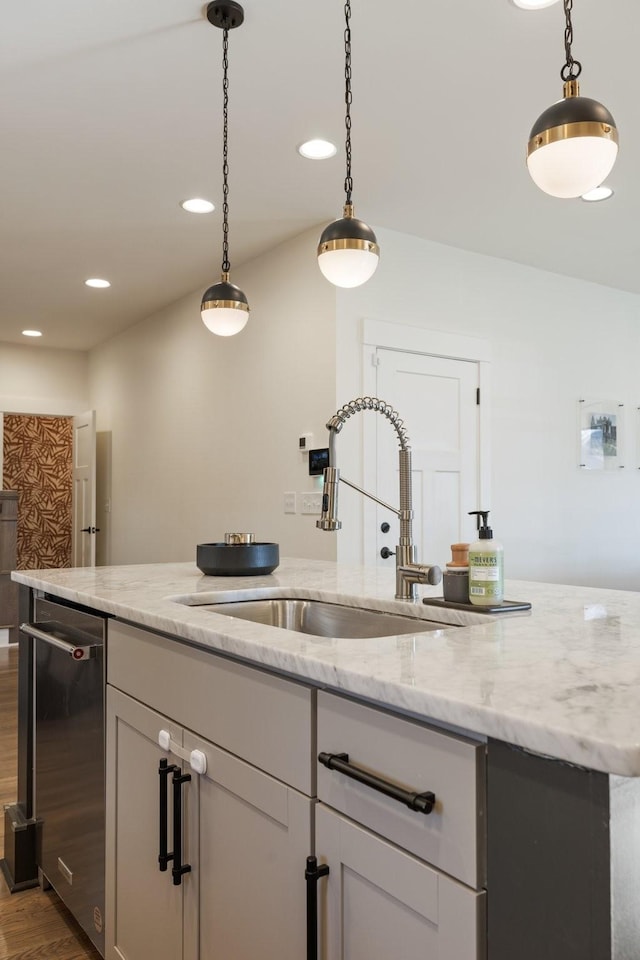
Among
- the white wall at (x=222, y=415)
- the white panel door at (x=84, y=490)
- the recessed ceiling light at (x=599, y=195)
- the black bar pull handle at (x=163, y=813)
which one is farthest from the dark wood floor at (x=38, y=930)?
the white panel door at (x=84, y=490)

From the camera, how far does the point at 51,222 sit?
3.86 m

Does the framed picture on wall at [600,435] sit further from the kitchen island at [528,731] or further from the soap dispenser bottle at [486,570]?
the kitchen island at [528,731]

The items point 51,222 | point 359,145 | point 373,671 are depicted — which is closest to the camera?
point 373,671

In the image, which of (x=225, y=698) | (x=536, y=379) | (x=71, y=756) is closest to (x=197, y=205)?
(x=536, y=379)

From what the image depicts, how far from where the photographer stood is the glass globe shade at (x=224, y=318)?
2.43 m

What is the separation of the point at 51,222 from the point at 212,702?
3348mm

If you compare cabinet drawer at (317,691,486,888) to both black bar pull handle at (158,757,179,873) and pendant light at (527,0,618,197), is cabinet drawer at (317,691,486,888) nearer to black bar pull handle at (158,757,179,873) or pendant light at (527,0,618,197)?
black bar pull handle at (158,757,179,873)

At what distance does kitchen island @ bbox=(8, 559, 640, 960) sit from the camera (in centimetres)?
67

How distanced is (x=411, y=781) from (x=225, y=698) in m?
0.46

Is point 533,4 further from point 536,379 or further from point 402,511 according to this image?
point 536,379

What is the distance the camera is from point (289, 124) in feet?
9.34

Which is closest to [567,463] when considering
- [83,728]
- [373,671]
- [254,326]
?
[254,326]

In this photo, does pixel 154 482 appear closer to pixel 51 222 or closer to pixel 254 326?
pixel 254 326

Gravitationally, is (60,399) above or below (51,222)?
below
